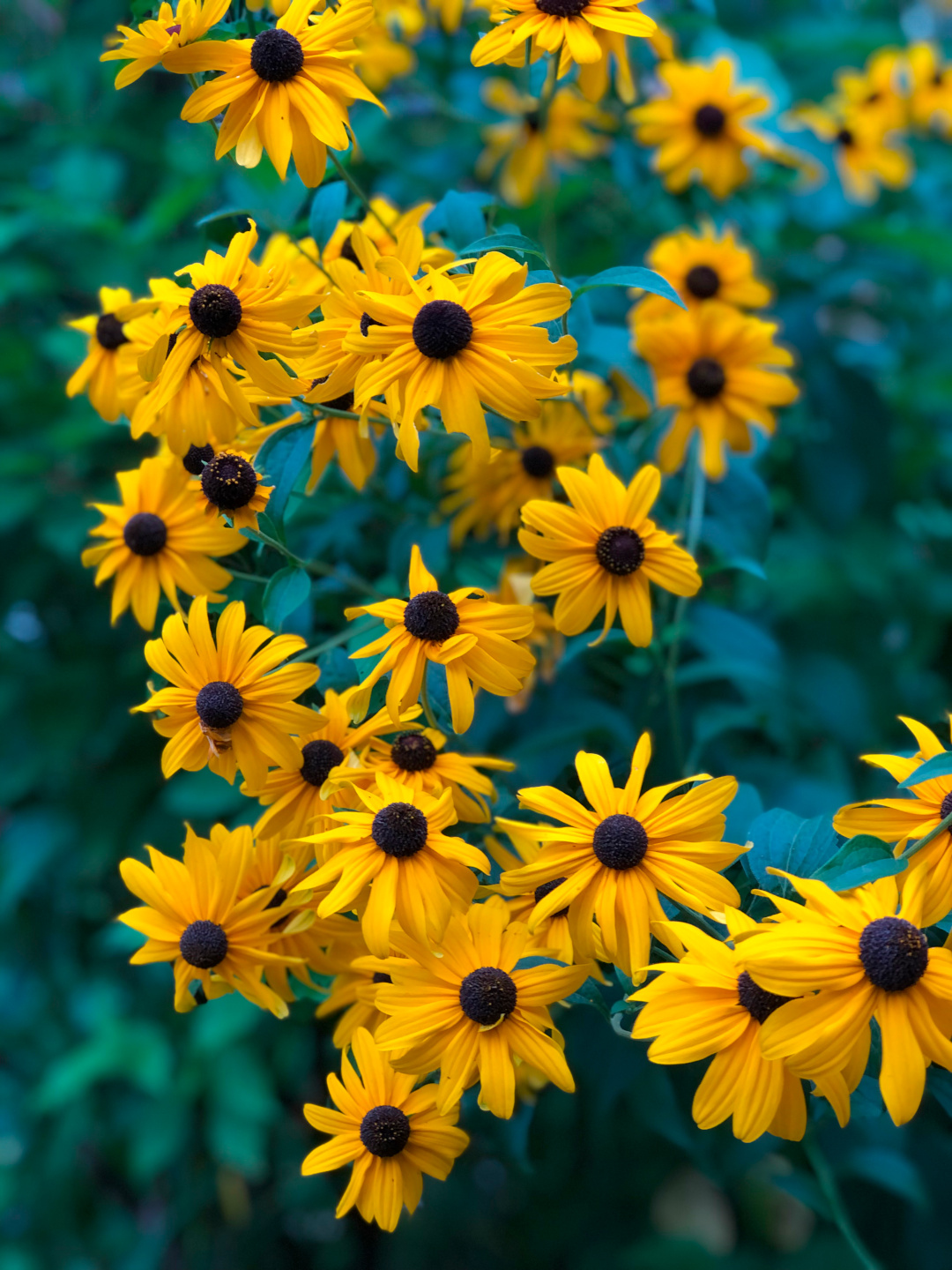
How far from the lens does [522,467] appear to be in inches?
35.3

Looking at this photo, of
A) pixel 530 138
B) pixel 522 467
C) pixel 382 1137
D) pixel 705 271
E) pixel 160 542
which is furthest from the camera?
pixel 530 138

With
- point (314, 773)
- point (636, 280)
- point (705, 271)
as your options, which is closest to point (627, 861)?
point (314, 773)

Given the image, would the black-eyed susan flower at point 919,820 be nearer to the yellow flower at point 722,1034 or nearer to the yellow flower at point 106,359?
the yellow flower at point 722,1034

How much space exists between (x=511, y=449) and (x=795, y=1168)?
0.70 m

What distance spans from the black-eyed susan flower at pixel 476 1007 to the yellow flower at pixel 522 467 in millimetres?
411

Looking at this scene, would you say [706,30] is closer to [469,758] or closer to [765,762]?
[765,762]

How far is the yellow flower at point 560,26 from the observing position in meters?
0.65

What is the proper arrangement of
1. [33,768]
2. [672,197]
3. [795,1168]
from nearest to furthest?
[795,1168] → [672,197] → [33,768]

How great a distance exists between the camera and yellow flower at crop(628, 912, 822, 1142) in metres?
0.50

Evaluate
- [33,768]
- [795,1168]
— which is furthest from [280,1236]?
[795,1168]

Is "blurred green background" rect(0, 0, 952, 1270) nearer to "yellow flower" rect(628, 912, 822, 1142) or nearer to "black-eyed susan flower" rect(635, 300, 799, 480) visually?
"black-eyed susan flower" rect(635, 300, 799, 480)

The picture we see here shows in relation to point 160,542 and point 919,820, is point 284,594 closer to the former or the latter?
point 160,542

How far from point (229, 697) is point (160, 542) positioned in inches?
7.6

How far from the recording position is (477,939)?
1.89 feet
